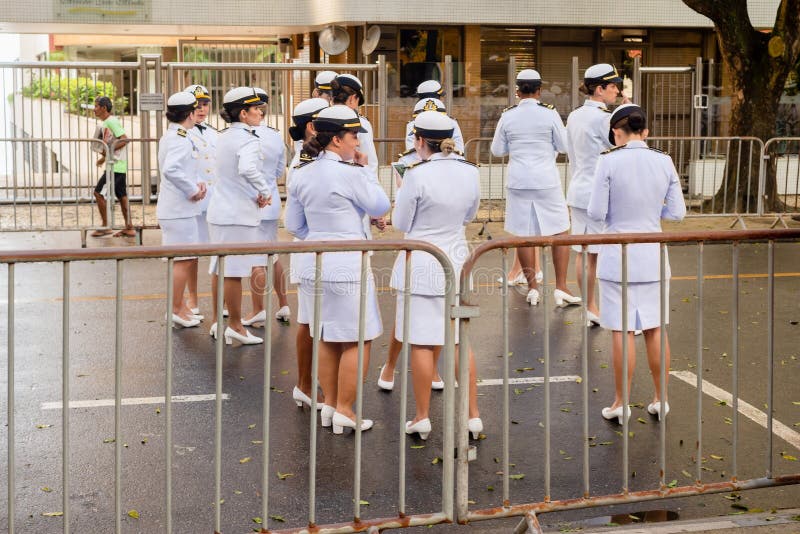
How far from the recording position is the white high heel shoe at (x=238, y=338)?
9.03 m

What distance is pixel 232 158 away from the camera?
8891 mm

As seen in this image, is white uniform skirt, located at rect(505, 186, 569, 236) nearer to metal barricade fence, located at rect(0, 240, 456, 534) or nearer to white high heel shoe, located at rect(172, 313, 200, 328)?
white high heel shoe, located at rect(172, 313, 200, 328)

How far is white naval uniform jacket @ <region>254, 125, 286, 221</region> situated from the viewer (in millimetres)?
9086

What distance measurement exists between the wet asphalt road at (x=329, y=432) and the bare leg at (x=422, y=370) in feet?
0.94

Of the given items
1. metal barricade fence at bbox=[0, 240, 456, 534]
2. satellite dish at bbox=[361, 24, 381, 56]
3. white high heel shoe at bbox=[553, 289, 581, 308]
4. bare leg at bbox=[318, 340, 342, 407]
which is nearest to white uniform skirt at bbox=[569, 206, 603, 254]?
white high heel shoe at bbox=[553, 289, 581, 308]

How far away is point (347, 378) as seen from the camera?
21.9 ft

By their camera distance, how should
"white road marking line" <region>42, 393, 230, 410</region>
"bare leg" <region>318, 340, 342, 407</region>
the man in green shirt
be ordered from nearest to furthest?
"bare leg" <region>318, 340, 342, 407</region>, "white road marking line" <region>42, 393, 230, 410</region>, the man in green shirt

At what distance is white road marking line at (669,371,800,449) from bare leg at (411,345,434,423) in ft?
6.53

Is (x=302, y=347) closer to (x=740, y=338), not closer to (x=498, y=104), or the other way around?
(x=740, y=338)

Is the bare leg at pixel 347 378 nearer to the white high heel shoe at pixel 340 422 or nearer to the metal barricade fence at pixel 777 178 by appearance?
the white high heel shoe at pixel 340 422

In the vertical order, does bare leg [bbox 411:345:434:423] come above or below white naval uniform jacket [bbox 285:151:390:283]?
below

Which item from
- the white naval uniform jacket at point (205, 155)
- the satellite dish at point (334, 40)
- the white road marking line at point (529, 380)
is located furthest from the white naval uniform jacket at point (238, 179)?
the satellite dish at point (334, 40)

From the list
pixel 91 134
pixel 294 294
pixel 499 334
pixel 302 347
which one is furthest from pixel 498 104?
pixel 302 347

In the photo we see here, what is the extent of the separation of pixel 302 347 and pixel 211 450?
0.98 metres
